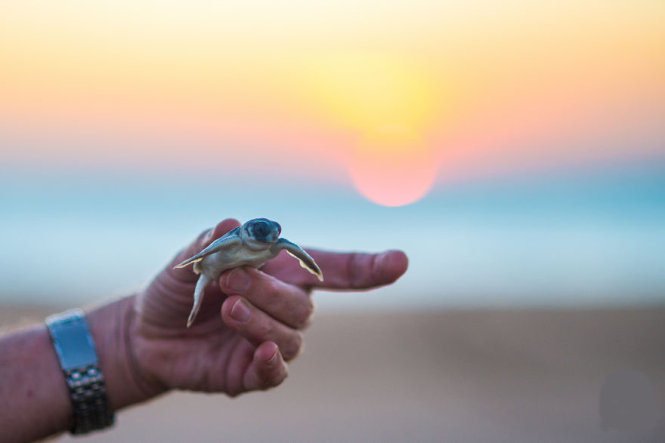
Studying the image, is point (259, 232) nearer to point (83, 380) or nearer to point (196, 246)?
point (196, 246)

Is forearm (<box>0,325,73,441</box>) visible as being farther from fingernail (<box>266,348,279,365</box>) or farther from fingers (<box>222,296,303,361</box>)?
fingernail (<box>266,348,279,365</box>)

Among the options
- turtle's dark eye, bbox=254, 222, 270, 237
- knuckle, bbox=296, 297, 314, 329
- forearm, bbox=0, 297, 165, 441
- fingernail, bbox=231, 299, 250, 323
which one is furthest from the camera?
forearm, bbox=0, 297, 165, 441

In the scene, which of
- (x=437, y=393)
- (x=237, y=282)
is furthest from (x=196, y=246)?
(x=437, y=393)

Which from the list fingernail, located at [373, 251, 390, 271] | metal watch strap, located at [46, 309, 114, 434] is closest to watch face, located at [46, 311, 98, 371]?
metal watch strap, located at [46, 309, 114, 434]

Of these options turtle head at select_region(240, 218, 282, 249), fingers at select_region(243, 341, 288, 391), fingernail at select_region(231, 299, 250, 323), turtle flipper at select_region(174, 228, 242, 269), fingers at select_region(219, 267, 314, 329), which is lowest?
fingers at select_region(243, 341, 288, 391)

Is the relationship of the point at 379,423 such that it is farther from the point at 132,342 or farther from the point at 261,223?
the point at 261,223

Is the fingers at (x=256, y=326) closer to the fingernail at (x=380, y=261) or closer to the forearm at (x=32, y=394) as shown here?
the fingernail at (x=380, y=261)
